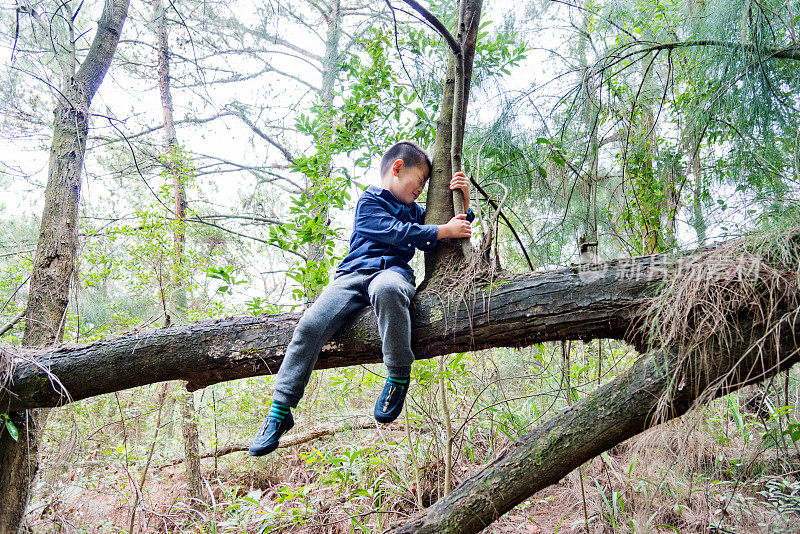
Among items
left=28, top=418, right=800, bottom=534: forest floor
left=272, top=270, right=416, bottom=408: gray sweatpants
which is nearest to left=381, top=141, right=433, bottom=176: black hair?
left=272, top=270, right=416, bottom=408: gray sweatpants

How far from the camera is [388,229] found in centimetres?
204

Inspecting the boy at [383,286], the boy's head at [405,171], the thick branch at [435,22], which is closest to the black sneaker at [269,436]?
the boy at [383,286]

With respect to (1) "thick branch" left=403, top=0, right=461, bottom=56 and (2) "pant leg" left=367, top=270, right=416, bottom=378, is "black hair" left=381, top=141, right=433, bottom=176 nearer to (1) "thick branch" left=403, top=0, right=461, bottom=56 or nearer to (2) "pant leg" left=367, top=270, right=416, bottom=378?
(1) "thick branch" left=403, top=0, right=461, bottom=56

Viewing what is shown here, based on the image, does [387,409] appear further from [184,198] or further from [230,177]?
[230,177]

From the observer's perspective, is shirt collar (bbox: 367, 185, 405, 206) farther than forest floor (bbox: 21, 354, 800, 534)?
No

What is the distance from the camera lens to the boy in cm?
176

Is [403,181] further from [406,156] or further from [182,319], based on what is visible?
[182,319]

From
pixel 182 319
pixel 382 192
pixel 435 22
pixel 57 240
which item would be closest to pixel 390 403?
pixel 382 192

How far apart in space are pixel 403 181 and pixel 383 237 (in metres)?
0.42

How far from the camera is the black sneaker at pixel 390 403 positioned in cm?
172

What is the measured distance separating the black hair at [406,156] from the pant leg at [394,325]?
0.82 m

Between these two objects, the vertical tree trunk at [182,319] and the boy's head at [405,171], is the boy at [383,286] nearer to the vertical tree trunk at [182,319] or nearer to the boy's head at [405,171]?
the boy's head at [405,171]

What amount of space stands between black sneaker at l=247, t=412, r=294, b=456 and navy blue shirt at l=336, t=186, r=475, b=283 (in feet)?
2.43

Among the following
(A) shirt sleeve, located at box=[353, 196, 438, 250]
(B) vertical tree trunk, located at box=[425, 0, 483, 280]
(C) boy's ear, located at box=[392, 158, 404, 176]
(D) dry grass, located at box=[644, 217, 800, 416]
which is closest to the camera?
(D) dry grass, located at box=[644, 217, 800, 416]
